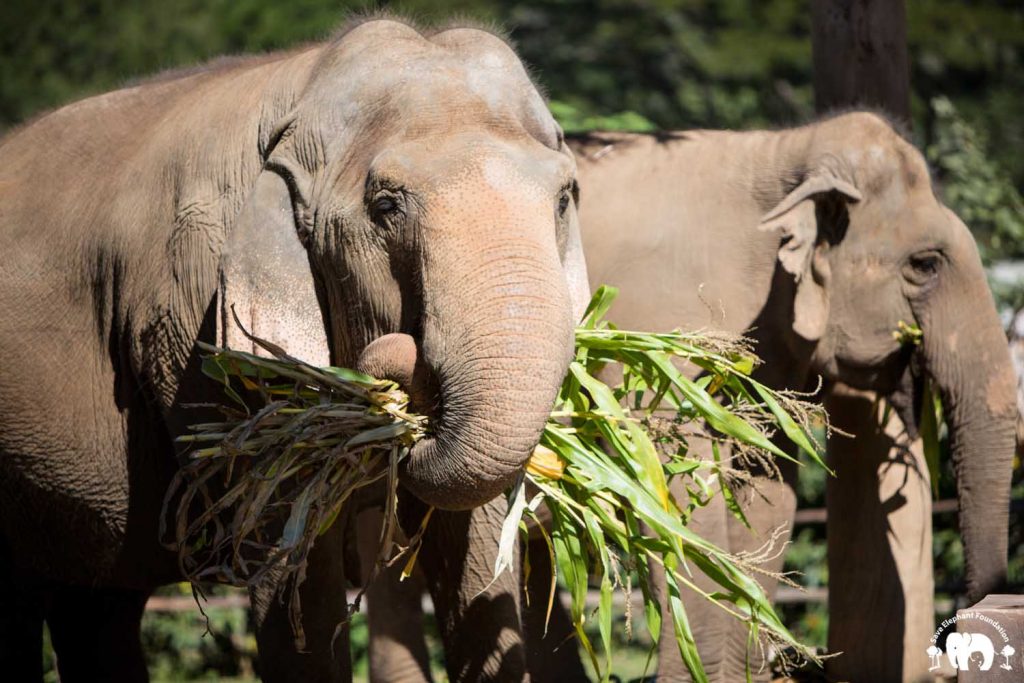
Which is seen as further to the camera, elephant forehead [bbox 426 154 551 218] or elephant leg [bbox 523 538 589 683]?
elephant leg [bbox 523 538 589 683]

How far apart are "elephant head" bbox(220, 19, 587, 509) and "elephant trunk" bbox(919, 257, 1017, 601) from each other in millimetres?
1995

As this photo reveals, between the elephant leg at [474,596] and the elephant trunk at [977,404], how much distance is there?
6.14 ft

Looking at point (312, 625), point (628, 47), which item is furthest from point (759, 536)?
point (628, 47)

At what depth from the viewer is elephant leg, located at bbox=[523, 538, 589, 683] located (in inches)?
232

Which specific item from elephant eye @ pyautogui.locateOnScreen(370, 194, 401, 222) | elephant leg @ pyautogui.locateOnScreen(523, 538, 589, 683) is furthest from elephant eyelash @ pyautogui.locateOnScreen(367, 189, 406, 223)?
elephant leg @ pyautogui.locateOnScreen(523, 538, 589, 683)

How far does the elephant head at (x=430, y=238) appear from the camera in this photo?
3549 millimetres

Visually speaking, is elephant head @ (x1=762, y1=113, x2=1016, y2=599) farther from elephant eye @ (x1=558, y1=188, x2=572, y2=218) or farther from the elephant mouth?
elephant eye @ (x1=558, y1=188, x2=572, y2=218)

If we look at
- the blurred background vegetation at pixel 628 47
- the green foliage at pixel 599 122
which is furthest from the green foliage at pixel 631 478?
the blurred background vegetation at pixel 628 47

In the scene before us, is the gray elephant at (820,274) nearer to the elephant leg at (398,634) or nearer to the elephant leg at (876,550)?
the elephant leg at (876,550)

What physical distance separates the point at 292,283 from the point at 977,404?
8.99 feet

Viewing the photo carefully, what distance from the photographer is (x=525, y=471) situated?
3.96 m

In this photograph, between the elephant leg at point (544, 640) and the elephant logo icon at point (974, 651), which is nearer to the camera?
the elephant logo icon at point (974, 651)

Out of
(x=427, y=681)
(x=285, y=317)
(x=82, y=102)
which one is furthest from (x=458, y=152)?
(x=427, y=681)

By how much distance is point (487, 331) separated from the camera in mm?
3547
